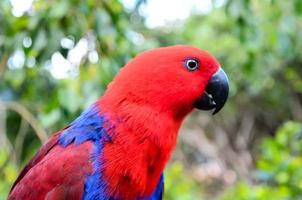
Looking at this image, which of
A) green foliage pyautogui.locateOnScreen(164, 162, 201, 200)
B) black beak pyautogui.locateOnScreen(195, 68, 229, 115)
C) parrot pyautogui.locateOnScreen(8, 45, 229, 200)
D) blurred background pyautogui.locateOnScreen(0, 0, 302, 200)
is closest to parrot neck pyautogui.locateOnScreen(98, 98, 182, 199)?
parrot pyautogui.locateOnScreen(8, 45, 229, 200)

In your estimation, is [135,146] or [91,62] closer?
[135,146]

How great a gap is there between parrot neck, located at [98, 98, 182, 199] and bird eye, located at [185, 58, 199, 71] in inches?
6.8

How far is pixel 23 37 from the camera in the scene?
9.23 feet

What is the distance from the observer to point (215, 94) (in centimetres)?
212

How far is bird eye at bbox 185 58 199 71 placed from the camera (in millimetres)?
2084

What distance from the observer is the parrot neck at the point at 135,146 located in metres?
1.95

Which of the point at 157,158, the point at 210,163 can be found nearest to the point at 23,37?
the point at 157,158

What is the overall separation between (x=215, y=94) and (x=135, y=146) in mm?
344

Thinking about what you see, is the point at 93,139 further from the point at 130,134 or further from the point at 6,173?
the point at 6,173

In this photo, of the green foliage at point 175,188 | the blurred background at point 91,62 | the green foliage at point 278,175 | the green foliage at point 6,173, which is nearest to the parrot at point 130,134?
the blurred background at point 91,62

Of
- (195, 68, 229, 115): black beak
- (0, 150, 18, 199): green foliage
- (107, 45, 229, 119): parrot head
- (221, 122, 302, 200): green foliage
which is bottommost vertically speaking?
(221, 122, 302, 200): green foliage

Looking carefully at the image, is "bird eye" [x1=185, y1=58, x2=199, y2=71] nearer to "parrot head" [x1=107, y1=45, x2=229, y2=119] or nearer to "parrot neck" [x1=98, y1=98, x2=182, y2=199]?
"parrot head" [x1=107, y1=45, x2=229, y2=119]

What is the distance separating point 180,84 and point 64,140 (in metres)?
0.42

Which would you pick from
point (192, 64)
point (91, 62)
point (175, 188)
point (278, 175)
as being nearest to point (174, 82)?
point (192, 64)
